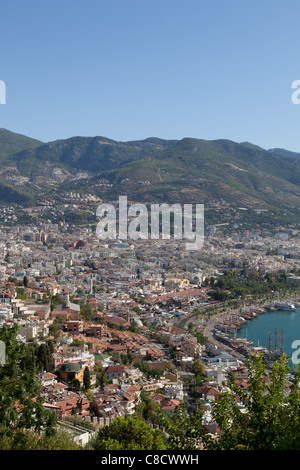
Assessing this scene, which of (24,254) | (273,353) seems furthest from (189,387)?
(24,254)

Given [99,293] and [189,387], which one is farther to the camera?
[99,293]

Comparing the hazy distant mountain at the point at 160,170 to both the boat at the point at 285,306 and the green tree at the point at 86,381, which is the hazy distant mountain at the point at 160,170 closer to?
the boat at the point at 285,306

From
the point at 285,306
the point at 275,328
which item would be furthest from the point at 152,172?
the point at 275,328

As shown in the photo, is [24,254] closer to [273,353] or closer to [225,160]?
[273,353]

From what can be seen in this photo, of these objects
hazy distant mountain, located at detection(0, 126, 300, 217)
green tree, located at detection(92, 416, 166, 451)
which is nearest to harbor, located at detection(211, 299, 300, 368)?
green tree, located at detection(92, 416, 166, 451)

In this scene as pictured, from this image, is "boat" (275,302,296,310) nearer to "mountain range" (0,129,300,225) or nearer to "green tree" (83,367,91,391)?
"green tree" (83,367,91,391)
